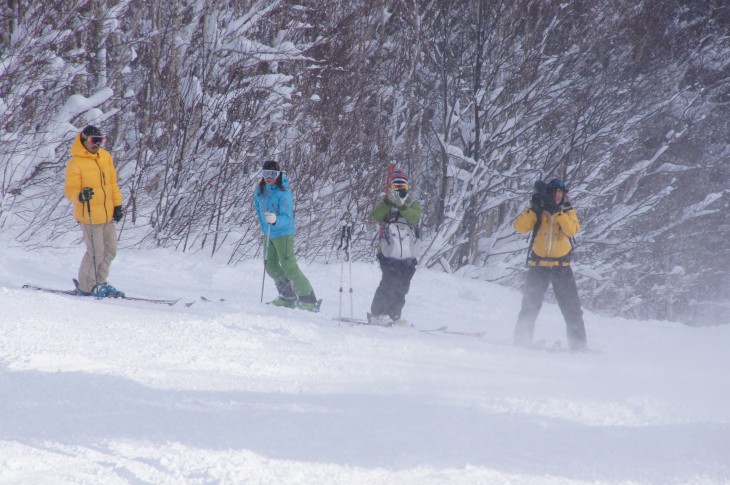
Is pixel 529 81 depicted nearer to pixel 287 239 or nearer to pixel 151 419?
pixel 287 239

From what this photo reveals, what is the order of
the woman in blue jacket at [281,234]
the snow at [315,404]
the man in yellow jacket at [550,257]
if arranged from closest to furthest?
the snow at [315,404]
the man in yellow jacket at [550,257]
the woman in blue jacket at [281,234]

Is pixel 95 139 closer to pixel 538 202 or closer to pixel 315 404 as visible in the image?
pixel 315 404

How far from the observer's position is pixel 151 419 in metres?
3.09

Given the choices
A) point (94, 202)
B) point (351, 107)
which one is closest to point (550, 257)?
point (94, 202)

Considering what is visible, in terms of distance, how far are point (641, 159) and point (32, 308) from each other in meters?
15.1

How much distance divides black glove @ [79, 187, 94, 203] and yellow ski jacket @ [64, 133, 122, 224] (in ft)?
0.16

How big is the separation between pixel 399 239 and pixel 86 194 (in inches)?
117

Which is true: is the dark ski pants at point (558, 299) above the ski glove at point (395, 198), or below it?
below

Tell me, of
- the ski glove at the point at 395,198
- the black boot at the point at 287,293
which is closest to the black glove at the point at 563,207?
the ski glove at the point at 395,198

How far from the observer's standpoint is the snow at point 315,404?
104 inches

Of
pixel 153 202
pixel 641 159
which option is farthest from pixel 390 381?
pixel 641 159

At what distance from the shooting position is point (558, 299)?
21.6ft

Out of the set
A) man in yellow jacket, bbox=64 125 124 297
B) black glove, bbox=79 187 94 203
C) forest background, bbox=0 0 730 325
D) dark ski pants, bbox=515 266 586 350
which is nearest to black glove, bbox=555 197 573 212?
dark ski pants, bbox=515 266 586 350

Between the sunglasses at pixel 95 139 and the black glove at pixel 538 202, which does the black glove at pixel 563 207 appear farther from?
the sunglasses at pixel 95 139
